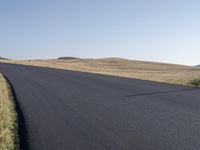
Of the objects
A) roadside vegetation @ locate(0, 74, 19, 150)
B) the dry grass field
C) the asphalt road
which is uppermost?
the asphalt road

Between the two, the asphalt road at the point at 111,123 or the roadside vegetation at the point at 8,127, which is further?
the roadside vegetation at the point at 8,127

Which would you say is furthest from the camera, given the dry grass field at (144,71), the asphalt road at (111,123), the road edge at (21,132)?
the dry grass field at (144,71)

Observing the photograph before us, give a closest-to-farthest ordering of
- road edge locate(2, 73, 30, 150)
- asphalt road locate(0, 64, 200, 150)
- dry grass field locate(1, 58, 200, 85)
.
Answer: asphalt road locate(0, 64, 200, 150) → road edge locate(2, 73, 30, 150) → dry grass field locate(1, 58, 200, 85)

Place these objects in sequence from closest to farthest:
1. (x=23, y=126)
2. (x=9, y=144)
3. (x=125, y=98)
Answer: (x=9, y=144), (x=23, y=126), (x=125, y=98)

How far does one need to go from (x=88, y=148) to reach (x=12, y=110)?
569cm

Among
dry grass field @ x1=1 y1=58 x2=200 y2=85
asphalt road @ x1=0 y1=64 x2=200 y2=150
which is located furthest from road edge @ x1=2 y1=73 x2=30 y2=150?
dry grass field @ x1=1 y1=58 x2=200 y2=85

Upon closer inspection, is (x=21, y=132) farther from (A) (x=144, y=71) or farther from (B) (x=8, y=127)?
(A) (x=144, y=71)

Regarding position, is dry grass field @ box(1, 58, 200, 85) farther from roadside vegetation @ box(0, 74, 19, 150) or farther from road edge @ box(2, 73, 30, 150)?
road edge @ box(2, 73, 30, 150)

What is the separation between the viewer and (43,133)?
8.66m

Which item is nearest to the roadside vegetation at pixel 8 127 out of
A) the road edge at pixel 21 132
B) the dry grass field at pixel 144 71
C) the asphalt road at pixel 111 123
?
the road edge at pixel 21 132

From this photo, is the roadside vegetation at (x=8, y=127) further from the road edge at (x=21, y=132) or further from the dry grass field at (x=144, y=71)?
the dry grass field at (x=144, y=71)

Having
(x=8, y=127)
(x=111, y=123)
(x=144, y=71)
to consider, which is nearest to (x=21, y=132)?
(x=8, y=127)

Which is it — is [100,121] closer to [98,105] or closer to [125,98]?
[98,105]

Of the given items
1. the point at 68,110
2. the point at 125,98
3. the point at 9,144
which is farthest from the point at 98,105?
the point at 9,144
